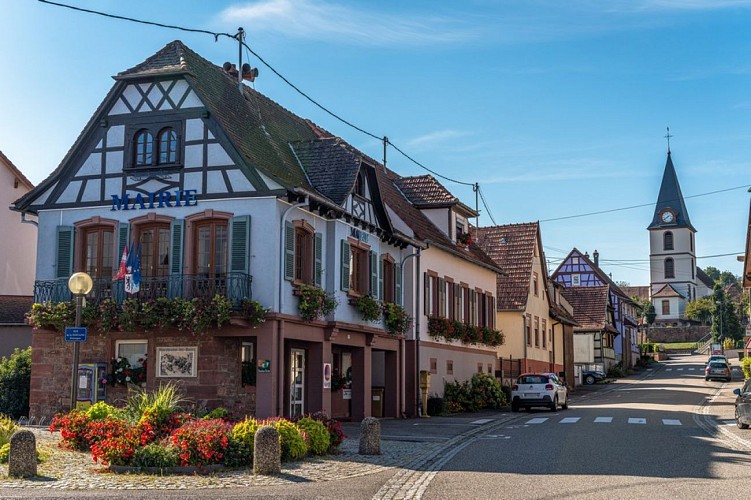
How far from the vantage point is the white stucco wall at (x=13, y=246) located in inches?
1542

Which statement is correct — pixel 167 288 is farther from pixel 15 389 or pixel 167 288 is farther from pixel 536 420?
pixel 536 420

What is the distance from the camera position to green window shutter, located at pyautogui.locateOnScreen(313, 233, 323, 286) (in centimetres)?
2556

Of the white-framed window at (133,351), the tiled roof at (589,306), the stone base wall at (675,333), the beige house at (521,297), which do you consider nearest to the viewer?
the white-framed window at (133,351)

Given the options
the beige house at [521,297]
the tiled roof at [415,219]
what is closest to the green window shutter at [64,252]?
the tiled roof at [415,219]

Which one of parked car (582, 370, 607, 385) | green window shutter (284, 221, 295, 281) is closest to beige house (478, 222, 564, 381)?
parked car (582, 370, 607, 385)

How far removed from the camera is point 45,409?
80.5ft

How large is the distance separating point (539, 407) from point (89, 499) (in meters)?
25.8

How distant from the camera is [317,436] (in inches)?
685

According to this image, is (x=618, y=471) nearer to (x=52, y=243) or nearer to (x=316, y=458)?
(x=316, y=458)

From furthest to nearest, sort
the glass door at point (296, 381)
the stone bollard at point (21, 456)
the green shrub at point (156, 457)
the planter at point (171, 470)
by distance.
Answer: the glass door at point (296, 381) → the green shrub at point (156, 457) → the planter at point (171, 470) → the stone bollard at point (21, 456)

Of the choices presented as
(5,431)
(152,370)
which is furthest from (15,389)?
(5,431)

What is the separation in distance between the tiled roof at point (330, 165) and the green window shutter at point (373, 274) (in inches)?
128

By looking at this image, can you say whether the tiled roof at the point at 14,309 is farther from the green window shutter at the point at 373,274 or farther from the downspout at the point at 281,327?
the downspout at the point at 281,327

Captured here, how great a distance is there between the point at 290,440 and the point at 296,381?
32.2 ft
